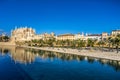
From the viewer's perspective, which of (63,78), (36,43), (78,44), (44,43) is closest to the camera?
(63,78)

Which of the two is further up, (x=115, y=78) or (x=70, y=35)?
(x=70, y=35)

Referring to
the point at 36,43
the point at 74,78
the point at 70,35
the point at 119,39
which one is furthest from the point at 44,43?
the point at 74,78

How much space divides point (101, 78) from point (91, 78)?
168 cm

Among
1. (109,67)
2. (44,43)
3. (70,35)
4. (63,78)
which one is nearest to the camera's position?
(63,78)

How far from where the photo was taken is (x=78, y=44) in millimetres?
114688

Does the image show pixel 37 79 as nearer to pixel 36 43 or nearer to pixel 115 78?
pixel 115 78

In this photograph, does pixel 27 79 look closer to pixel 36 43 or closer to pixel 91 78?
pixel 91 78

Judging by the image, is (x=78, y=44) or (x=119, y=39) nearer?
(x=119, y=39)

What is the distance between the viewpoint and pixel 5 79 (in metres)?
28.6

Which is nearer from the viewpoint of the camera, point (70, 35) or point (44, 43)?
point (44, 43)

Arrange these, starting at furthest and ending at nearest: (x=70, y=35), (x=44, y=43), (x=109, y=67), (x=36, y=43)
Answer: (x=70, y=35), (x=36, y=43), (x=44, y=43), (x=109, y=67)

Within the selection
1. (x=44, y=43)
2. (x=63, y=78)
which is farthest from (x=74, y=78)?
(x=44, y=43)

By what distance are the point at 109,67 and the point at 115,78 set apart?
10.2 metres

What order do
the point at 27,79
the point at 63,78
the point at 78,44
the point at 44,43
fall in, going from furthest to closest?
the point at 44,43 → the point at 78,44 → the point at 63,78 → the point at 27,79
